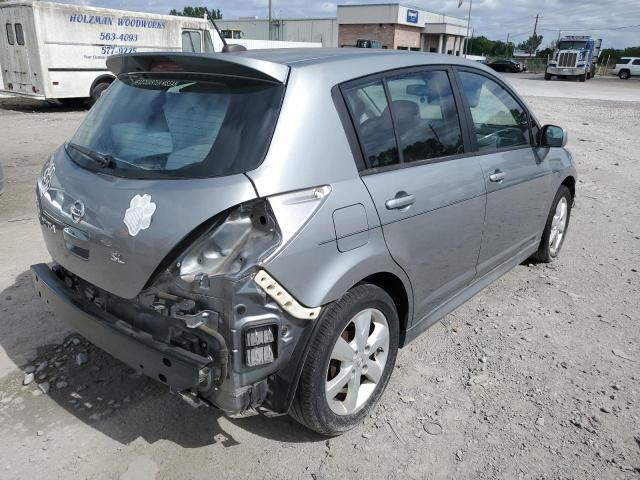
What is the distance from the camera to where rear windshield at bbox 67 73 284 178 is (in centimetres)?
225

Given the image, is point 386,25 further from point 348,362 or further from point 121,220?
point 121,220

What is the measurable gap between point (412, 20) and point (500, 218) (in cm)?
5709

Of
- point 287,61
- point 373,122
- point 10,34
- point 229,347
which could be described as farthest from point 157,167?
point 10,34

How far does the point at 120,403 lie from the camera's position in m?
2.94

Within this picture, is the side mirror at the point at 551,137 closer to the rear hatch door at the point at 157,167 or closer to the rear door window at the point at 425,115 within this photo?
the rear door window at the point at 425,115

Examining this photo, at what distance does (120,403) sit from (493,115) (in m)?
3.14

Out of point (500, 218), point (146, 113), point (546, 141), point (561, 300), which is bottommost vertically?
point (561, 300)

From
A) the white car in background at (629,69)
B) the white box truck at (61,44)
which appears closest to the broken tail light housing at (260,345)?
the white box truck at (61,44)

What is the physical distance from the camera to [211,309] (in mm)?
2109

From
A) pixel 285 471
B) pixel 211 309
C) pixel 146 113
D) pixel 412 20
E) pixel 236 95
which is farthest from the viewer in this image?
pixel 412 20

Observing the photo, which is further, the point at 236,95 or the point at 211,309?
the point at 236,95

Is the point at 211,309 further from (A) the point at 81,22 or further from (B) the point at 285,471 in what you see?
(A) the point at 81,22

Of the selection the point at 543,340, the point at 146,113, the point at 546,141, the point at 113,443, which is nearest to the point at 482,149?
the point at 546,141

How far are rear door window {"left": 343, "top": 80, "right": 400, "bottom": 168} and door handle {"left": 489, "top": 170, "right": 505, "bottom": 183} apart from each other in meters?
0.98
